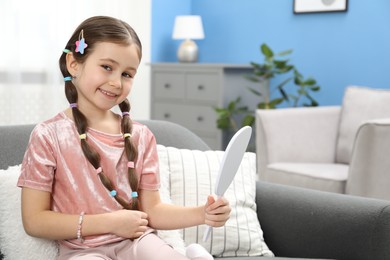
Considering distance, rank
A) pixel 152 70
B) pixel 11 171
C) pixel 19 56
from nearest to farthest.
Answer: pixel 11 171, pixel 19 56, pixel 152 70

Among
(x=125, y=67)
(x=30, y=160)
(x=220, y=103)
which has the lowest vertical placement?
(x=220, y=103)

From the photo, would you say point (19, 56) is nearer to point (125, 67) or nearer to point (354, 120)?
point (354, 120)

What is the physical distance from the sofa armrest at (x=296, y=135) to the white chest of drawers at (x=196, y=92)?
1.09 meters

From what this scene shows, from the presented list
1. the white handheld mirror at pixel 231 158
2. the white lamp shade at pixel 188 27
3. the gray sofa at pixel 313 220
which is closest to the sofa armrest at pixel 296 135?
the white lamp shade at pixel 188 27

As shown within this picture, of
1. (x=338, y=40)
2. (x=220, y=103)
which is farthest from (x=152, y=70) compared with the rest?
(x=338, y=40)

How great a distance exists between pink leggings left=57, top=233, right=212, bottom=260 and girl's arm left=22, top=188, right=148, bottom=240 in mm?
40

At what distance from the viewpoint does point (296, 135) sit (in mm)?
3861

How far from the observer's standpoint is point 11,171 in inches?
64.8

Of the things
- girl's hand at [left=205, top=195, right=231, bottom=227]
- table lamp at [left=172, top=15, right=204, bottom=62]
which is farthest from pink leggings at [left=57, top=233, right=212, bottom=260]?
table lamp at [left=172, top=15, right=204, bottom=62]

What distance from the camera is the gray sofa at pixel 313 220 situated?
5.83 feet

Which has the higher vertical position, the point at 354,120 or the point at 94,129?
the point at 94,129

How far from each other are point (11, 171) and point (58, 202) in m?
0.21

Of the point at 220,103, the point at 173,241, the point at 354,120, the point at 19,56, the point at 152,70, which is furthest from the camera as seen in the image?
the point at 152,70

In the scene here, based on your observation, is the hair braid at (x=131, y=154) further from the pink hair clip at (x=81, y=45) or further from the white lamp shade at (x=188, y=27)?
the white lamp shade at (x=188, y=27)
